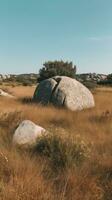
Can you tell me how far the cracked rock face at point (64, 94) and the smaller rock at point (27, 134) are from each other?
24.6 feet

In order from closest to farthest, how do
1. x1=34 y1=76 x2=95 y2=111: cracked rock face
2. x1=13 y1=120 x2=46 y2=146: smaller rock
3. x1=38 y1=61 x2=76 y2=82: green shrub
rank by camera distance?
x1=13 y1=120 x2=46 y2=146: smaller rock
x1=34 y1=76 x2=95 y2=111: cracked rock face
x1=38 y1=61 x2=76 y2=82: green shrub

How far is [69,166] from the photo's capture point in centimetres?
512

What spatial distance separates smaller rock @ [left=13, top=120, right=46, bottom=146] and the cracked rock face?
7.49m

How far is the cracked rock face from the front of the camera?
48.1ft

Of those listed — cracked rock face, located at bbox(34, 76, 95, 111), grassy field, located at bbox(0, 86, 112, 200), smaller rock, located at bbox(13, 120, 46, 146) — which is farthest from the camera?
→ cracked rock face, located at bbox(34, 76, 95, 111)

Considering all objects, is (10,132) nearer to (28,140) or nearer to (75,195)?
(28,140)

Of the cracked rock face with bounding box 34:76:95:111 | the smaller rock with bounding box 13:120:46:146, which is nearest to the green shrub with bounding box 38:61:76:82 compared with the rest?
the cracked rock face with bounding box 34:76:95:111

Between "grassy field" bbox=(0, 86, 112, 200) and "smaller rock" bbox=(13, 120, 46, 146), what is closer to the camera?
"grassy field" bbox=(0, 86, 112, 200)

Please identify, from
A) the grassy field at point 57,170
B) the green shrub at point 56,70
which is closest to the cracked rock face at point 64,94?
the grassy field at point 57,170

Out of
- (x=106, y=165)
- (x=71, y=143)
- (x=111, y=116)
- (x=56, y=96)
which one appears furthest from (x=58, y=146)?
(x=56, y=96)

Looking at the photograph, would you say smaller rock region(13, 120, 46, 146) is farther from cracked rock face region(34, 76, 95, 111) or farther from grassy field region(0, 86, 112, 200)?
cracked rock face region(34, 76, 95, 111)

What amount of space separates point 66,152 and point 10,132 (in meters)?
2.40

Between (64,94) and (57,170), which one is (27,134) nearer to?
(57,170)

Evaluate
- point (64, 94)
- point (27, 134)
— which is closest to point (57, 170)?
point (27, 134)
